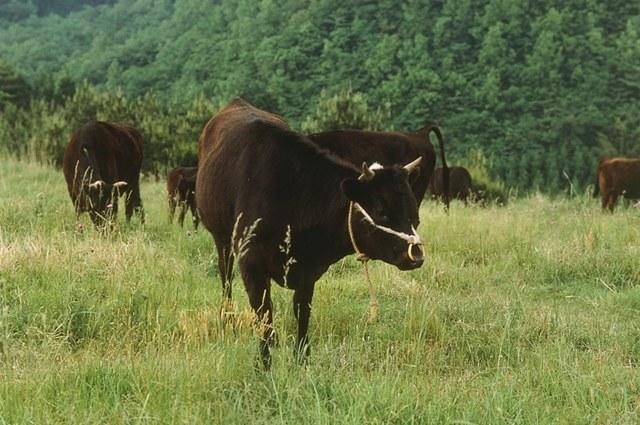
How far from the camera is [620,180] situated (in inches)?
725

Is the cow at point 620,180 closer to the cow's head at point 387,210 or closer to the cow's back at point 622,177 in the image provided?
the cow's back at point 622,177

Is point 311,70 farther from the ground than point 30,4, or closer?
closer

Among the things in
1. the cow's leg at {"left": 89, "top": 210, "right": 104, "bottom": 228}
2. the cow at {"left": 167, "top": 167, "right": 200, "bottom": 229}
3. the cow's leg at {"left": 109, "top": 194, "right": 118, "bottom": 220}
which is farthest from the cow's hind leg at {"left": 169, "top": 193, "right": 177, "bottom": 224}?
the cow's leg at {"left": 89, "top": 210, "right": 104, "bottom": 228}

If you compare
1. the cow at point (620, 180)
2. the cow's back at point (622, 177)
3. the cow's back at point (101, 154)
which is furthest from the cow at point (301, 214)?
the cow's back at point (622, 177)

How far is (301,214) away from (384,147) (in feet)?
13.3

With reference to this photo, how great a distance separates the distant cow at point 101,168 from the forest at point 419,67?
33743 mm

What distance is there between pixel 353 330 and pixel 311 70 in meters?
57.9

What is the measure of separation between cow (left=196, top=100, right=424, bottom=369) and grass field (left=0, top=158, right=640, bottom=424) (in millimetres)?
373

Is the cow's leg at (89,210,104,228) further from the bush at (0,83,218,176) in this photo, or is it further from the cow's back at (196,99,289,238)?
the bush at (0,83,218,176)

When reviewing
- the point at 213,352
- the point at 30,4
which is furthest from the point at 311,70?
the point at 213,352

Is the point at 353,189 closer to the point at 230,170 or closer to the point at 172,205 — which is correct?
Result: the point at 230,170

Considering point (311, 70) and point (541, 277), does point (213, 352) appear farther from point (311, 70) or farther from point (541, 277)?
point (311, 70)

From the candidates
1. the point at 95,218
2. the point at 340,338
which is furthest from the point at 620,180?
the point at 340,338

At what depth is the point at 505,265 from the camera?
7.50 metres
